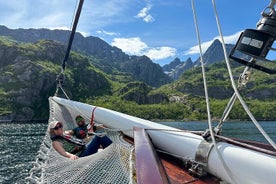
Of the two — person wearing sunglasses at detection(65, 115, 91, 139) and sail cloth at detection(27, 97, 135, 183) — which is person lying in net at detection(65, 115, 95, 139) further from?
sail cloth at detection(27, 97, 135, 183)

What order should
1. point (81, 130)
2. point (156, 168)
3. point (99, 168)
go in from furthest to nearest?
point (81, 130) < point (99, 168) < point (156, 168)

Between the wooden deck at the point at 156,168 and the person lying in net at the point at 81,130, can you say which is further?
the person lying in net at the point at 81,130

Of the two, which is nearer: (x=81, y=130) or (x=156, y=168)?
(x=156, y=168)

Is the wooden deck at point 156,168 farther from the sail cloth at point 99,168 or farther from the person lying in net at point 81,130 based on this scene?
the person lying in net at point 81,130

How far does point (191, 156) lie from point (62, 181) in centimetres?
279

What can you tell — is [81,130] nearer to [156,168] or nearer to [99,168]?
[99,168]

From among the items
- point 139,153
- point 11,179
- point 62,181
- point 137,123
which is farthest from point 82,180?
point 11,179

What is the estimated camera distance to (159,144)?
175 inches

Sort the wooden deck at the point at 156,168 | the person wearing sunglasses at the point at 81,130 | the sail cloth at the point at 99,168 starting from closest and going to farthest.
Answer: the wooden deck at the point at 156,168, the sail cloth at the point at 99,168, the person wearing sunglasses at the point at 81,130

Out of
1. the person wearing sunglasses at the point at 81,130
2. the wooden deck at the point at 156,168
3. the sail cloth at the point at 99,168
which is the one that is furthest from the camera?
the person wearing sunglasses at the point at 81,130

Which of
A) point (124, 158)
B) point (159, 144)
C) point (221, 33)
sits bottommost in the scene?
point (124, 158)

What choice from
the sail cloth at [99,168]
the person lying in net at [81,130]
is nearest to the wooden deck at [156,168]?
the sail cloth at [99,168]

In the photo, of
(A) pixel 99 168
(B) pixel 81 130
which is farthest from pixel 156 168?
(B) pixel 81 130

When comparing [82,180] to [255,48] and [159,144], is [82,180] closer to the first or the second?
[159,144]
